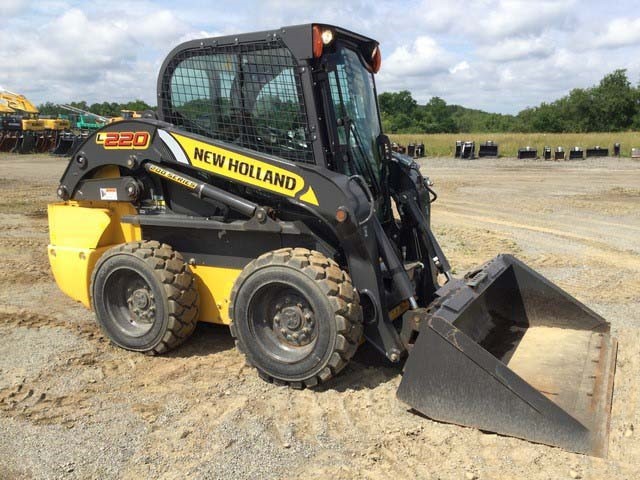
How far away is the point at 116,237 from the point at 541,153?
26.6 meters

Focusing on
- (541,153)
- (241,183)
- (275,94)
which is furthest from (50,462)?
(541,153)

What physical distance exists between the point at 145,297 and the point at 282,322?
121 cm

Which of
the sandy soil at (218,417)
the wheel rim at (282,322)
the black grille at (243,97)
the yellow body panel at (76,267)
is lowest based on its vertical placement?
the sandy soil at (218,417)

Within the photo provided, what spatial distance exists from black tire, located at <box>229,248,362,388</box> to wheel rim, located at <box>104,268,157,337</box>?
0.90 metres

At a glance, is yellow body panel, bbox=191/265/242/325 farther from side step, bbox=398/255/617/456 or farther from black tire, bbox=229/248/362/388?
→ side step, bbox=398/255/617/456

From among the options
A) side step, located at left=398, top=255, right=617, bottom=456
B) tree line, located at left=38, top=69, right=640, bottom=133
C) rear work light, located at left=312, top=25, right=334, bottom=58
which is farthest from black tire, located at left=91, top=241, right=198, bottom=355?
tree line, located at left=38, top=69, right=640, bottom=133

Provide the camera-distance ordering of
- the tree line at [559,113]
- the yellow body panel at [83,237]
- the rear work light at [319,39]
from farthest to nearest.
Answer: the tree line at [559,113], the yellow body panel at [83,237], the rear work light at [319,39]

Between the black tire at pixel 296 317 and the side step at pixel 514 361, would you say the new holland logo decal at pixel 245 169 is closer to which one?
the black tire at pixel 296 317

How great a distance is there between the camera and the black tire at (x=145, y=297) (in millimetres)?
4453

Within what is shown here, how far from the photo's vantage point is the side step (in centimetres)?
327

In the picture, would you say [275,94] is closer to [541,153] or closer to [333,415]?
[333,415]

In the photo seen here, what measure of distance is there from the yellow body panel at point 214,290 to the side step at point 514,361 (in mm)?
1440

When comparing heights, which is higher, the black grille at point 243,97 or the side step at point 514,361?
the black grille at point 243,97

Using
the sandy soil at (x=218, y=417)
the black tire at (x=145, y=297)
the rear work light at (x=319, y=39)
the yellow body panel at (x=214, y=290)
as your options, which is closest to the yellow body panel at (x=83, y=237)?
the black tire at (x=145, y=297)
